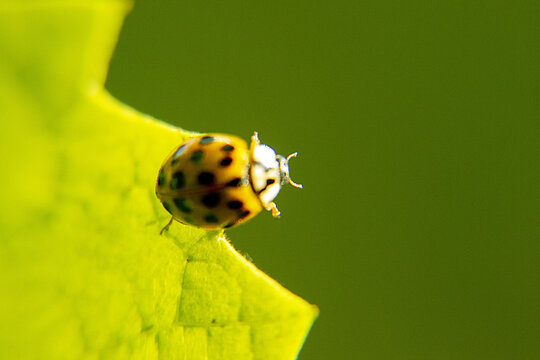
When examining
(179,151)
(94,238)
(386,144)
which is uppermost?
(94,238)

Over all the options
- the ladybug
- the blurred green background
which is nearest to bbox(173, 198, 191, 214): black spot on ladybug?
the ladybug

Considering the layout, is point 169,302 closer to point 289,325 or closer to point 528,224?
point 289,325

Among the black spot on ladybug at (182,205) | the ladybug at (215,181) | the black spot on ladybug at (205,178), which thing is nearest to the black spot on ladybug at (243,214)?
the ladybug at (215,181)

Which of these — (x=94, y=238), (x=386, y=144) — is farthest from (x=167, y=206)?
(x=386, y=144)

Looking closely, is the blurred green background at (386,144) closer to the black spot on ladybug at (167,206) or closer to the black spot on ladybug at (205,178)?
the black spot on ladybug at (205,178)

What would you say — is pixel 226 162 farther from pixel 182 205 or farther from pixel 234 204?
pixel 182 205

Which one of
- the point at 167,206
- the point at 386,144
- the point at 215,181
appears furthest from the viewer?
the point at 386,144
